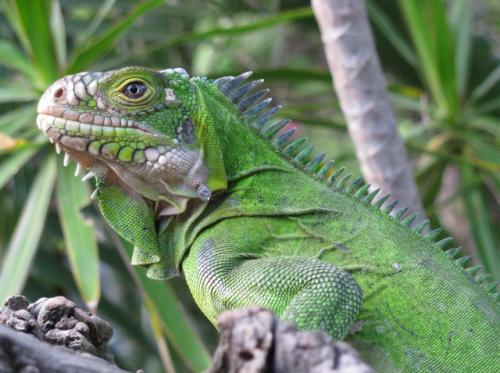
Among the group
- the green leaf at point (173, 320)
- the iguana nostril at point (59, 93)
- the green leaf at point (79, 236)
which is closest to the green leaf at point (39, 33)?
the green leaf at point (79, 236)

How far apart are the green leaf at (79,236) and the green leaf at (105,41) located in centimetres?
70

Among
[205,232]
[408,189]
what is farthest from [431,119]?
[205,232]

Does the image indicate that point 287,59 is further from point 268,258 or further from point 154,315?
point 268,258

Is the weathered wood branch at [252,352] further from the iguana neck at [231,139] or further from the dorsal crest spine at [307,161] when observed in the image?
the dorsal crest spine at [307,161]

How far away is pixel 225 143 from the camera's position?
140 inches

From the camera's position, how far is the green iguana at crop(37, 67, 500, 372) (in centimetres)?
326

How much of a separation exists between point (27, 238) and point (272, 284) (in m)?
2.63

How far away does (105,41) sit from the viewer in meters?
5.41

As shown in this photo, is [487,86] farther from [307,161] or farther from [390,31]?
[307,161]

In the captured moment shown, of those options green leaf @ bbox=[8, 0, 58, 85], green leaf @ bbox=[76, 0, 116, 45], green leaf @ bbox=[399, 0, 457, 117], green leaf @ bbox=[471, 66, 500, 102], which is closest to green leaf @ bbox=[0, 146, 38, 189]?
green leaf @ bbox=[8, 0, 58, 85]

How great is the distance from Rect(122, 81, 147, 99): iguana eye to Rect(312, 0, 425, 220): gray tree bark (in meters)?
1.71

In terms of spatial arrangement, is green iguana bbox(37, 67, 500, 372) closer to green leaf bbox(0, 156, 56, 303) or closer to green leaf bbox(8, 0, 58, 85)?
green leaf bbox(0, 156, 56, 303)

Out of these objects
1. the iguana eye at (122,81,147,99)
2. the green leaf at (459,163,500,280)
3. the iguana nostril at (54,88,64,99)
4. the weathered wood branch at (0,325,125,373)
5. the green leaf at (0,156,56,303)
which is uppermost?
the iguana nostril at (54,88,64,99)

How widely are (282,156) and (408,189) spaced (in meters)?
1.55
